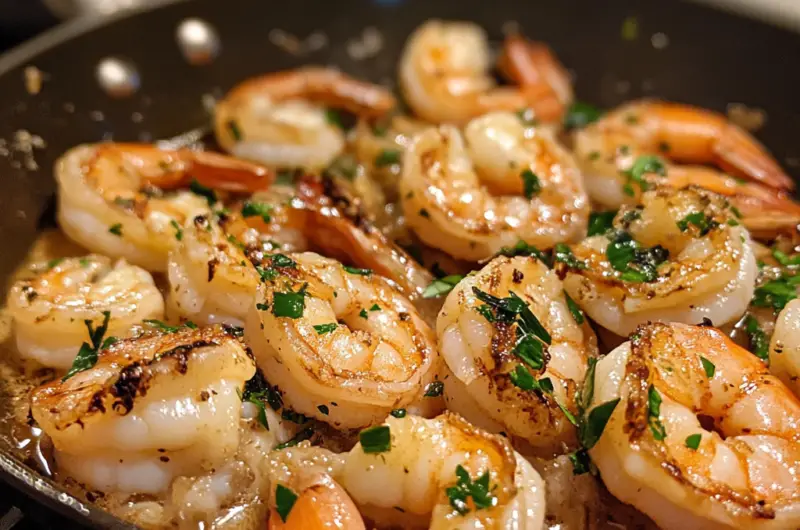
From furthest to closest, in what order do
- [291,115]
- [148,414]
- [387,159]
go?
[291,115] → [387,159] → [148,414]

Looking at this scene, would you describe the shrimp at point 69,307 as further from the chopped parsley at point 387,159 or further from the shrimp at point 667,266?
the shrimp at point 667,266

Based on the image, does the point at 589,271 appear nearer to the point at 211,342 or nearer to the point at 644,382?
the point at 644,382

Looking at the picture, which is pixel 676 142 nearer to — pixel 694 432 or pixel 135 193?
pixel 694 432

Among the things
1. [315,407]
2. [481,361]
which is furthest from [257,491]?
[481,361]

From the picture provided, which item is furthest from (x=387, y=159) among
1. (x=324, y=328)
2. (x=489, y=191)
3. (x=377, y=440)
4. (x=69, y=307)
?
(x=377, y=440)

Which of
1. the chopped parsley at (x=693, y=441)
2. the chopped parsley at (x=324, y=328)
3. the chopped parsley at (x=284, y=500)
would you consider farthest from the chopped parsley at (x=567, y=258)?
the chopped parsley at (x=284, y=500)

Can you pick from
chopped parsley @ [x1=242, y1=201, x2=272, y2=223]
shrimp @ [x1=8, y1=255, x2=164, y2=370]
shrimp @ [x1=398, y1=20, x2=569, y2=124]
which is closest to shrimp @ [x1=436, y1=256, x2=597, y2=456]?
chopped parsley @ [x1=242, y1=201, x2=272, y2=223]
